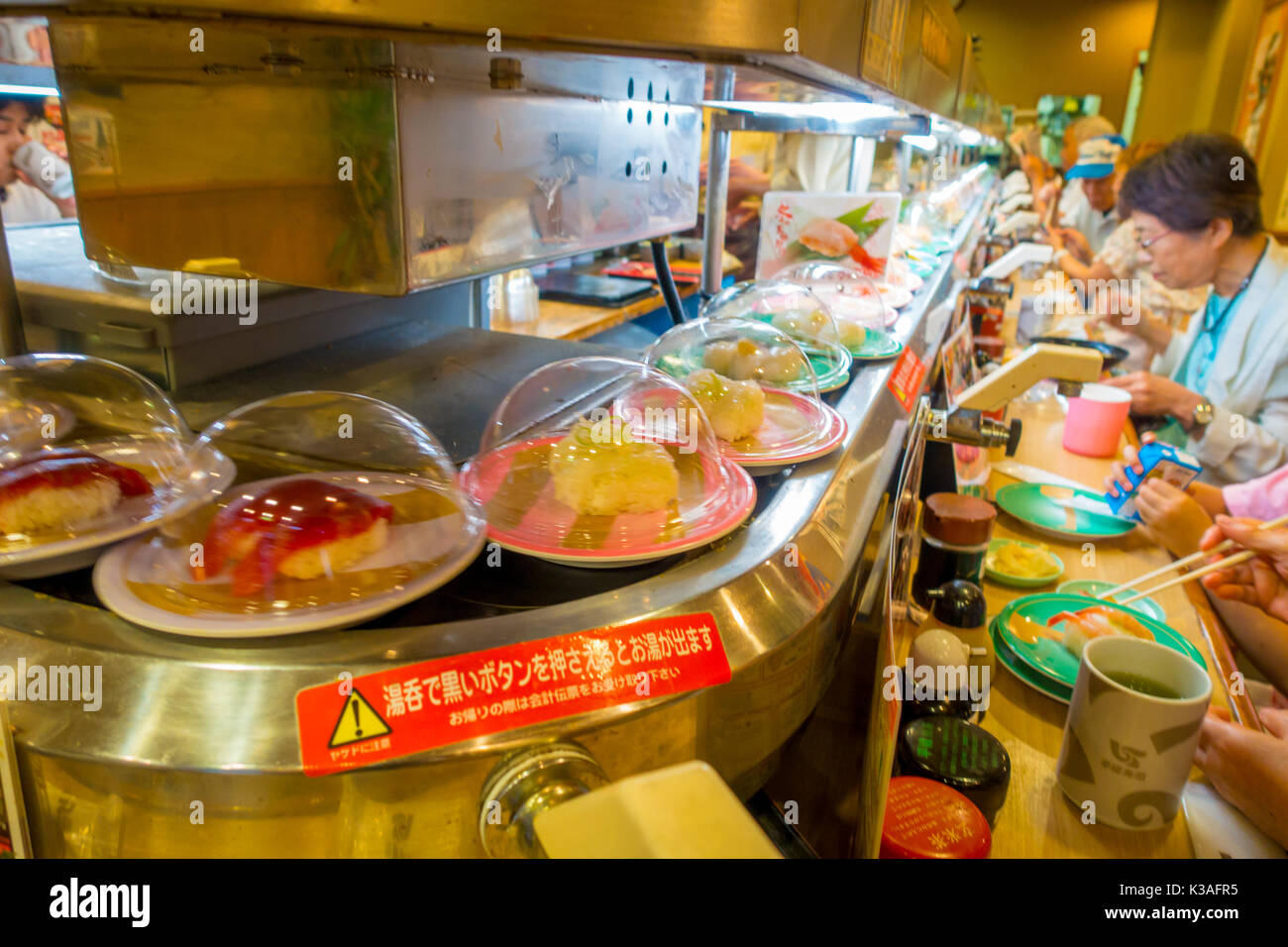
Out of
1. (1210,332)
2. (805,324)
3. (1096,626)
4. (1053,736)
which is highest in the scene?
(805,324)

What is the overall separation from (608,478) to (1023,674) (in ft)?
3.29

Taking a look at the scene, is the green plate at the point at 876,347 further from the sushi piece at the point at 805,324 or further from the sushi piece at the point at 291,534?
the sushi piece at the point at 291,534

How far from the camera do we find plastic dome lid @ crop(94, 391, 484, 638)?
29.6 inches

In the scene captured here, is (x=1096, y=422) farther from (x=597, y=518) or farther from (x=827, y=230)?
(x=597, y=518)

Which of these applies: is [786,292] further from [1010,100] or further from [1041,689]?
[1010,100]

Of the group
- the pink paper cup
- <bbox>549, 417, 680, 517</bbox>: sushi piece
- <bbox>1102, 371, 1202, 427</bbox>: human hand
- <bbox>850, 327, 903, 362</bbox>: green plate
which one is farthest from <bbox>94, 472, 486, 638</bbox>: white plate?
<bbox>1102, 371, 1202, 427</bbox>: human hand

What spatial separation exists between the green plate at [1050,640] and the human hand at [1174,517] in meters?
0.60

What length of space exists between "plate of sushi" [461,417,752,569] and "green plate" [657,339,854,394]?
48 cm

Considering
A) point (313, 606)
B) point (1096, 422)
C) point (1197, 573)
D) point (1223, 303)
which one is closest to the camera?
point (313, 606)

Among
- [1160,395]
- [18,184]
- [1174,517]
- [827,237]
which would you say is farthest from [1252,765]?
[18,184]

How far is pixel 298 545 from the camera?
816 millimetres

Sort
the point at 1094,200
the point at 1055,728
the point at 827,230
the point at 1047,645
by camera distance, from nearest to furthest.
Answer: the point at 1055,728 < the point at 1047,645 < the point at 827,230 < the point at 1094,200

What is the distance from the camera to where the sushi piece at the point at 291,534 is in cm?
80

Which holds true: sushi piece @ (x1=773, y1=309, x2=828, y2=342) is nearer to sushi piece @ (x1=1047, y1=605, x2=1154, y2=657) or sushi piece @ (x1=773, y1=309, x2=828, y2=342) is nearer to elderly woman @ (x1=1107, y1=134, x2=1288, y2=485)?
sushi piece @ (x1=1047, y1=605, x2=1154, y2=657)
